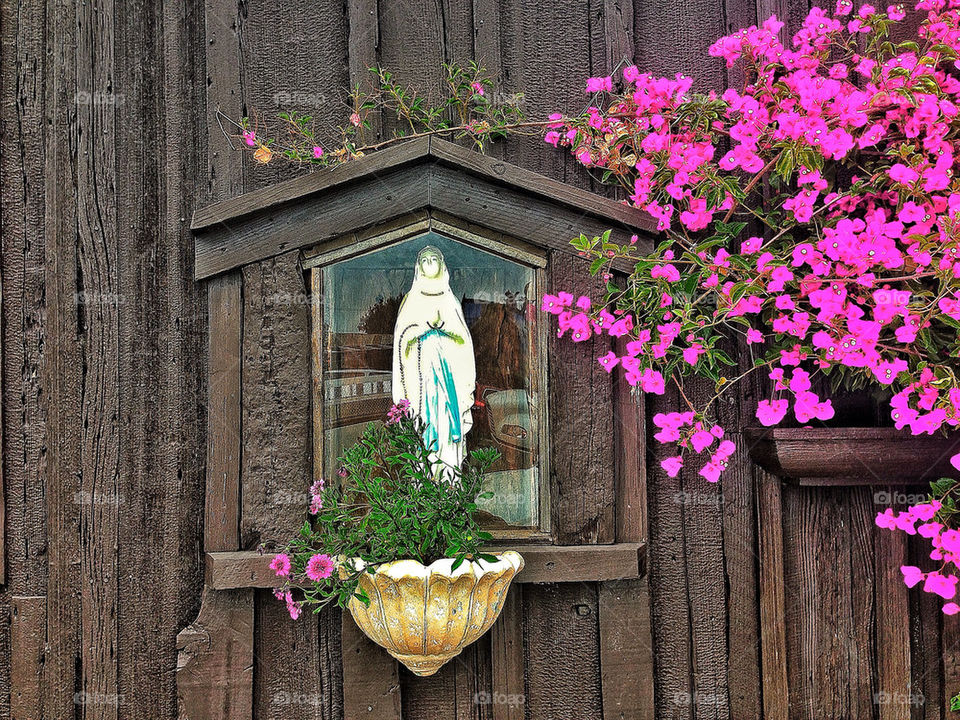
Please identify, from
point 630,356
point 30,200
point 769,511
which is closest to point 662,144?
point 630,356

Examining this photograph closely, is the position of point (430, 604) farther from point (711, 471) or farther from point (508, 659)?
point (711, 471)

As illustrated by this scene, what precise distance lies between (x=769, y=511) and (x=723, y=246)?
873mm

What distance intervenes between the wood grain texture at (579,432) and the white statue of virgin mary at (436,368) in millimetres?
298

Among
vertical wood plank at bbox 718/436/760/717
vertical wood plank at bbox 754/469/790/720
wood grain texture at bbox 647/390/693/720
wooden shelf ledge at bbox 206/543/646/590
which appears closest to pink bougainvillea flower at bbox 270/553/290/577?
wooden shelf ledge at bbox 206/543/646/590

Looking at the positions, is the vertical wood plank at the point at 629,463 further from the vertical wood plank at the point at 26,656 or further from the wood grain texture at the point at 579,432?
the vertical wood plank at the point at 26,656

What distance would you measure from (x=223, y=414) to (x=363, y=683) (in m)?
0.95

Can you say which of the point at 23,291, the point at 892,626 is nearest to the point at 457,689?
the point at 892,626

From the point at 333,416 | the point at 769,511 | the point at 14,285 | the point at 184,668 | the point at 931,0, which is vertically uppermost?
the point at 931,0

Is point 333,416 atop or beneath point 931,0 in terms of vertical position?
beneath

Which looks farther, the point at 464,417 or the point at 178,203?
the point at 178,203

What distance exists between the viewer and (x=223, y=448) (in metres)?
2.33

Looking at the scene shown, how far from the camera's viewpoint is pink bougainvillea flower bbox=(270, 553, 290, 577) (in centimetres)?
212

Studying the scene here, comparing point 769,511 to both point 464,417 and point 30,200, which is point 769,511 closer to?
A: point 464,417

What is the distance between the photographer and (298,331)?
7.72 ft
